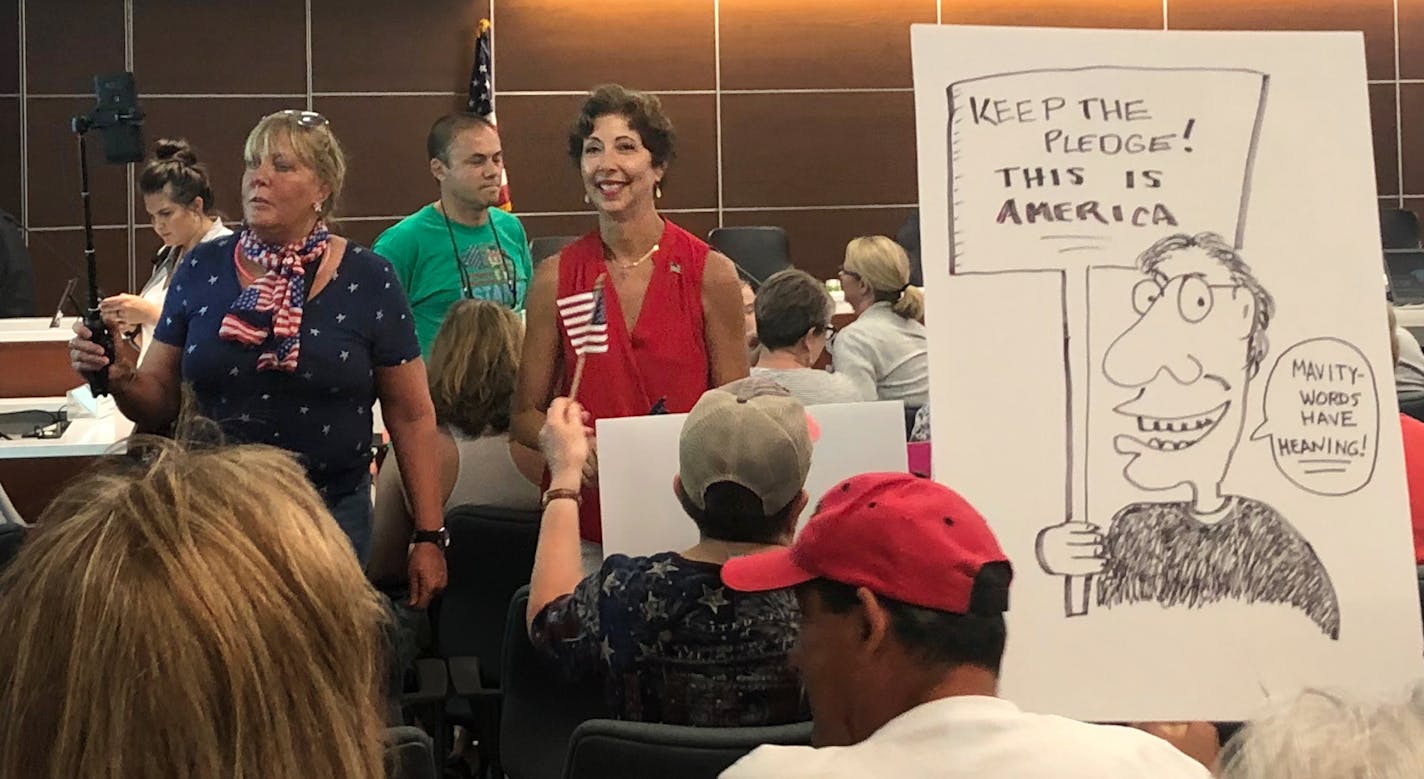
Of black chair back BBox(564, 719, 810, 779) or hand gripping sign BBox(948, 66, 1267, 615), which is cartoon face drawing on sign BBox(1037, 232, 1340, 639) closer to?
hand gripping sign BBox(948, 66, 1267, 615)

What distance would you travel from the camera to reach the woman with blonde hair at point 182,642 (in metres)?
0.69

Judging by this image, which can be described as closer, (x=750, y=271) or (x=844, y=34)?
(x=750, y=271)

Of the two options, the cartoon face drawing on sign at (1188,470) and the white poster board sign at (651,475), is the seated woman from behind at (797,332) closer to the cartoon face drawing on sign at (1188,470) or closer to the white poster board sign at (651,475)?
the white poster board sign at (651,475)

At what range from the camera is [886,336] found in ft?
13.9

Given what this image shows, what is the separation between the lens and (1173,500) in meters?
1.81

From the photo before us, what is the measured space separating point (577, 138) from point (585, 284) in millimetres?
270

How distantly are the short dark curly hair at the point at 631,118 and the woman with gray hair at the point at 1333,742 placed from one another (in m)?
1.58

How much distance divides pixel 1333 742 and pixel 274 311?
174 cm

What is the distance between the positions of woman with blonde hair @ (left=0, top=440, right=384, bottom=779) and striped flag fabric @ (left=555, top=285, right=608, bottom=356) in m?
1.56

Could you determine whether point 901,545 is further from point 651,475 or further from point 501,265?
point 501,265


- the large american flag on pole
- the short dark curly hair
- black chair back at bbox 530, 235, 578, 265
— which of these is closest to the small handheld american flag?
the short dark curly hair

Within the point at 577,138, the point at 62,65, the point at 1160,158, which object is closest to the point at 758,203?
the point at 62,65

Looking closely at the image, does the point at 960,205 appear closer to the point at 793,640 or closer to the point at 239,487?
the point at 793,640

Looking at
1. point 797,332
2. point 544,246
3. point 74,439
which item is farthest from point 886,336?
point 544,246
